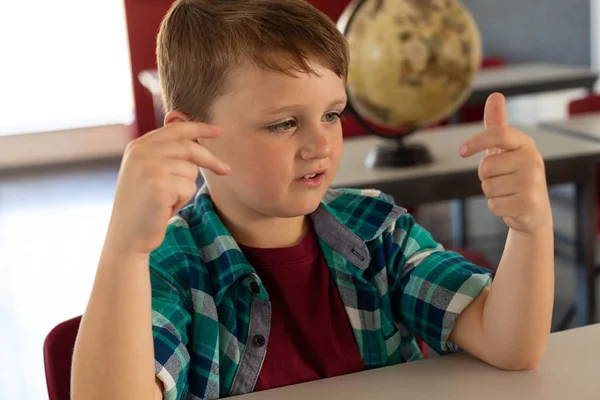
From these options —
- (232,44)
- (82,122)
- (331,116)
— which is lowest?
(82,122)

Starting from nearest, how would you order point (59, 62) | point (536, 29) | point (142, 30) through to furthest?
1. point (536, 29)
2. point (142, 30)
3. point (59, 62)

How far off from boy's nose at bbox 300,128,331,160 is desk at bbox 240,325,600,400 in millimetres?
281

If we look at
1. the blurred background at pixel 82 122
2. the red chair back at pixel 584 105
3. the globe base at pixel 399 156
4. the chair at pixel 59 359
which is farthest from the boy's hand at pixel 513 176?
the red chair back at pixel 584 105

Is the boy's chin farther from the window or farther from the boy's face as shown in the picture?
the window

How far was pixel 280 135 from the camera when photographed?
1035 millimetres

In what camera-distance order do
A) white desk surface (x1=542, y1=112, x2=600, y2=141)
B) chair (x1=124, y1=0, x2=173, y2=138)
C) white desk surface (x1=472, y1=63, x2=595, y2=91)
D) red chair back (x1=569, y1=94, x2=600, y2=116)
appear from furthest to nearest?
chair (x1=124, y1=0, x2=173, y2=138), white desk surface (x1=472, y1=63, x2=595, y2=91), red chair back (x1=569, y1=94, x2=600, y2=116), white desk surface (x1=542, y1=112, x2=600, y2=141)

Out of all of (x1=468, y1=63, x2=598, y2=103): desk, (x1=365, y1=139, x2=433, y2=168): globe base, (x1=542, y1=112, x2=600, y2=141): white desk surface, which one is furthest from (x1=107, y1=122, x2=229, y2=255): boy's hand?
(x1=468, y1=63, x2=598, y2=103): desk

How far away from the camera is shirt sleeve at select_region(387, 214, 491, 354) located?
3.65 ft

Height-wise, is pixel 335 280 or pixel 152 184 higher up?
pixel 152 184

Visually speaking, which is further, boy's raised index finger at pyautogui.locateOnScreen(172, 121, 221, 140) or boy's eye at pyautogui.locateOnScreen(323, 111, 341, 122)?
Answer: boy's eye at pyautogui.locateOnScreen(323, 111, 341, 122)

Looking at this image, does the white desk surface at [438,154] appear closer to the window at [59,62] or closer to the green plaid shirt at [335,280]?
the green plaid shirt at [335,280]

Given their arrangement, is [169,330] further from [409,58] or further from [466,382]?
[409,58]

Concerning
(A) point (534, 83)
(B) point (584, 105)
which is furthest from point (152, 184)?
(A) point (534, 83)

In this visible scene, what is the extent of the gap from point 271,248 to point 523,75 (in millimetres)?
3133
